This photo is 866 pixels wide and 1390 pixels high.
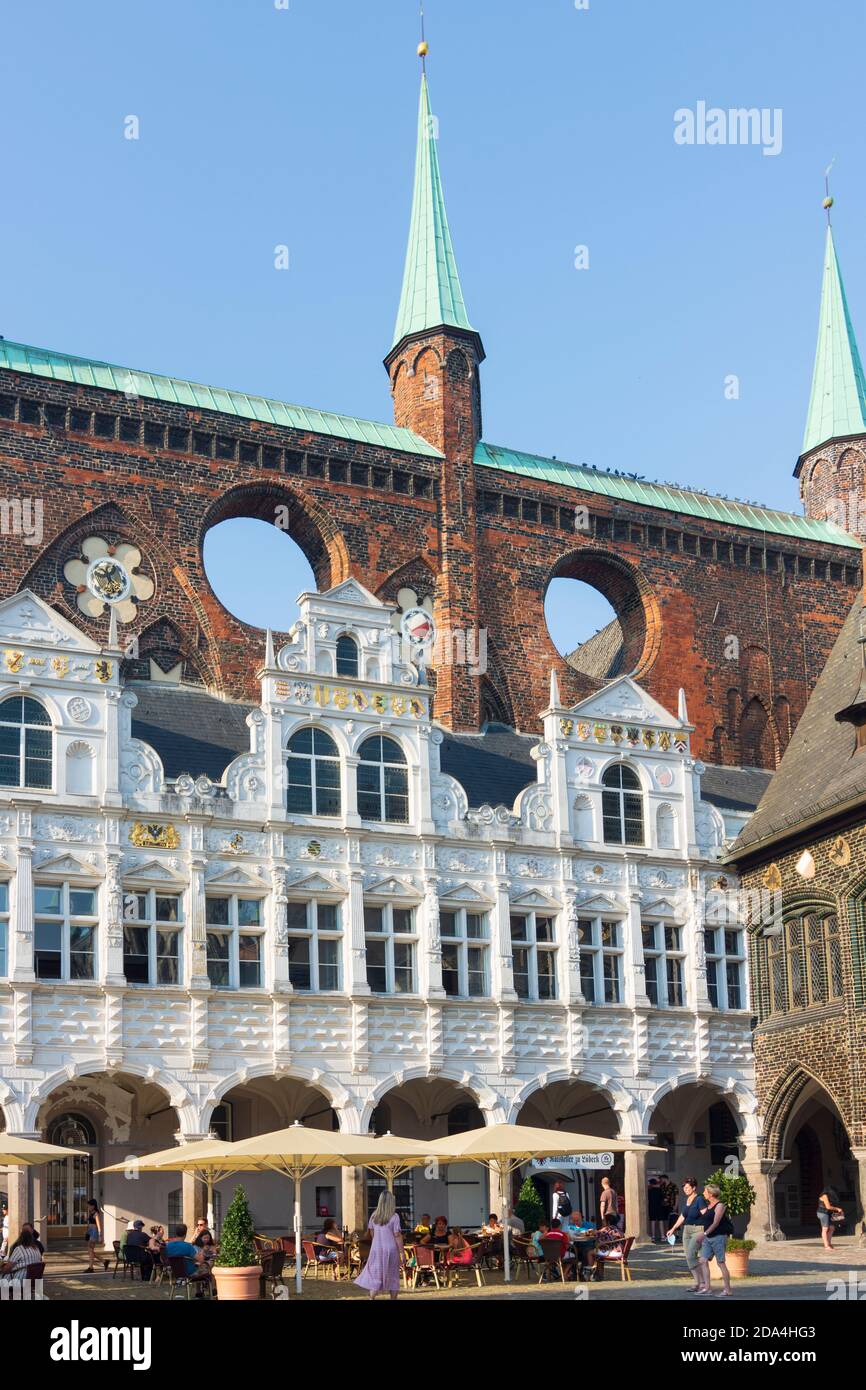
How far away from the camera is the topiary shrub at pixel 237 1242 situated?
23875 mm

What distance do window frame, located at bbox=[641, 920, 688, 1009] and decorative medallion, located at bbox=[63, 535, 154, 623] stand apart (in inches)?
513

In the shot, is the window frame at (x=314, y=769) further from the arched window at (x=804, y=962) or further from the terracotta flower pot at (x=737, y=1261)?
the terracotta flower pot at (x=737, y=1261)

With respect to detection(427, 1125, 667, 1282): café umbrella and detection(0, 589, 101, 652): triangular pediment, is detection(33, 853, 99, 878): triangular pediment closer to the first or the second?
detection(0, 589, 101, 652): triangular pediment

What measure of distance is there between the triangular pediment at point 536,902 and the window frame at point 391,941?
2275 millimetres

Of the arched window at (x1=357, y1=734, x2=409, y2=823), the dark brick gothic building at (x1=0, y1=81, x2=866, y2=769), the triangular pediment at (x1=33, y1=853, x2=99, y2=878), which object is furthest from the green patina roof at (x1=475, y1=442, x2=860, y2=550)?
the triangular pediment at (x1=33, y1=853, x2=99, y2=878)

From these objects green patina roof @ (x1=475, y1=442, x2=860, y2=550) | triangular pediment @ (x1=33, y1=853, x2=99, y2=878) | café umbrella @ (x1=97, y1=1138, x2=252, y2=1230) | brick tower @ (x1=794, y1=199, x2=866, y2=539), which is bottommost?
café umbrella @ (x1=97, y1=1138, x2=252, y2=1230)

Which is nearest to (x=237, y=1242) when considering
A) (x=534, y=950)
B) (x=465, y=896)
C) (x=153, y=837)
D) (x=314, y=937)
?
(x=153, y=837)

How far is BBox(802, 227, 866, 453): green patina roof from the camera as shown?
54219 mm

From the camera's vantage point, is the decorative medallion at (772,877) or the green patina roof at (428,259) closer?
the decorative medallion at (772,877)

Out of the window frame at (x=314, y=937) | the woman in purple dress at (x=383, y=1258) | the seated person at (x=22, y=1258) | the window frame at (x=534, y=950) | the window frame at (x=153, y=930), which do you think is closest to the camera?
the woman in purple dress at (x=383, y=1258)

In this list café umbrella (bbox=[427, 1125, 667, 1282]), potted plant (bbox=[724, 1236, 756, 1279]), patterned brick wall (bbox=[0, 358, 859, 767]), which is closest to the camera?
café umbrella (bbox=[427, 1125, 667, 1282])

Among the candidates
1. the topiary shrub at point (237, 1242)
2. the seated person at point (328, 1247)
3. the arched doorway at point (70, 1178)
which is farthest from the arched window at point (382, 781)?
the topiary shrub at point (237, 1242)
